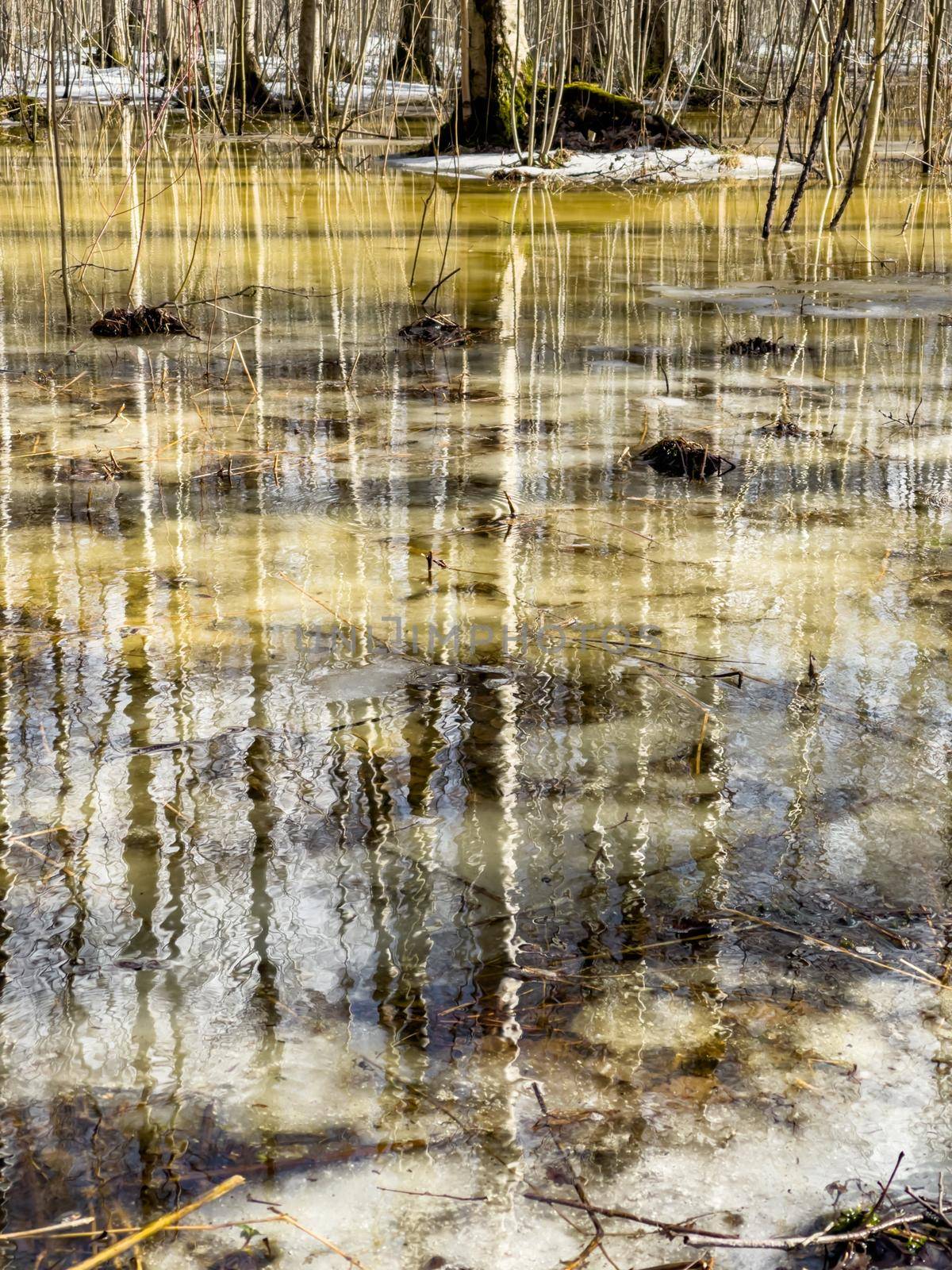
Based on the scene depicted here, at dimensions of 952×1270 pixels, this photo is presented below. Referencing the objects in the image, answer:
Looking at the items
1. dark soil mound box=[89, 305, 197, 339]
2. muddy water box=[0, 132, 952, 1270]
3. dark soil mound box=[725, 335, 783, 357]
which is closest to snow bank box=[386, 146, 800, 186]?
dark soil mound box=[89, 305, 197, 339]

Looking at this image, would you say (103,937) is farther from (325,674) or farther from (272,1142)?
(325,674)

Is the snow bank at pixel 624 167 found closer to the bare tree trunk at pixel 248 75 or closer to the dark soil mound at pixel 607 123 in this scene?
the dark soil mound at pixel 607 123

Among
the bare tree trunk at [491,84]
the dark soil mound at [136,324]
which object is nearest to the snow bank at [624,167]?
the bare tree trunk at [491,84]

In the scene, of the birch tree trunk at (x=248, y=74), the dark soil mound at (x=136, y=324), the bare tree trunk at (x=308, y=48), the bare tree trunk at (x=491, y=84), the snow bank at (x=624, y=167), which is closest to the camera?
the dark soil mound at (x=136, y=324)

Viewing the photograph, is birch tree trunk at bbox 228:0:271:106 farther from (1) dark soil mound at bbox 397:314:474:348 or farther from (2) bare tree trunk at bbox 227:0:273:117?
(1) dark soil mound at bbox 397:314:474:348

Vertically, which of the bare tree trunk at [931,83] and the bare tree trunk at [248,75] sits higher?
the bare tree trunk at [248,75]

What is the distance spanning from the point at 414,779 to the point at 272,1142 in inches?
39.2

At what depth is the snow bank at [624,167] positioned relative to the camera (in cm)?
1452

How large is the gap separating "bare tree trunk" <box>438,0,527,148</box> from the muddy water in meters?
11.3

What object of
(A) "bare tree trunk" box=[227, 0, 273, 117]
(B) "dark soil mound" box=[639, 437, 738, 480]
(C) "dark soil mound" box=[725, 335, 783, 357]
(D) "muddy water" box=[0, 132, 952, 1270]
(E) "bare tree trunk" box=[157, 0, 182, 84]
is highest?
(A) "bare tree trunk" box=[227, 0, 273, 117]

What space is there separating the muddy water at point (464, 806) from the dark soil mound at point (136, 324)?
3.47 ft

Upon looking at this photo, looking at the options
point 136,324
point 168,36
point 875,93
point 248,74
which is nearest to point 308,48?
point 248,74

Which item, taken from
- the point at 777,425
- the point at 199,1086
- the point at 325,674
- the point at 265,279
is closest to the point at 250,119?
the point at 265,279

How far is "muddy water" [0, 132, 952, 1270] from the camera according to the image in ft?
5.87
